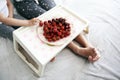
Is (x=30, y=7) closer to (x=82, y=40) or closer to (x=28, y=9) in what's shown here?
(x=28, y=9)

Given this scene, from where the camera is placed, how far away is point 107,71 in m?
0.88

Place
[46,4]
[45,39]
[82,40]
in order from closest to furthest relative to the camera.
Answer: [45,39] < [82,40] < [46,4]

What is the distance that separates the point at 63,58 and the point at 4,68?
0.89 feet

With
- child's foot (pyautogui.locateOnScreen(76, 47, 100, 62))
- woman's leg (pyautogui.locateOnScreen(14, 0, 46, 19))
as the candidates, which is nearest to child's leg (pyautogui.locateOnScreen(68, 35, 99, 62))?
child's foot (pyautogui.locateOnScreen(76, 47, 100, 62))

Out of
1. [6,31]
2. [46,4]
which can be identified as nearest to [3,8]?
[6,31]

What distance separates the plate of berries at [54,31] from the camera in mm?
841

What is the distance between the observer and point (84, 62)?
2.95ft

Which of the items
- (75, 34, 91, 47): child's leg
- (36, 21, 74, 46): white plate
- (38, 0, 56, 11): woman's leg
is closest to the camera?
(36, 21, 74, 46): white plate

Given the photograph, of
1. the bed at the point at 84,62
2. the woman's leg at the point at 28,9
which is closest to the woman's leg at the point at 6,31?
the bed at the point at 84,62

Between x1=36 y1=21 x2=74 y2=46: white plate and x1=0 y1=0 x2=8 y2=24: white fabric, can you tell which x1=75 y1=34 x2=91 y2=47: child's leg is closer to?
x1=36 y1=21 x2=74 y2=46: white plate

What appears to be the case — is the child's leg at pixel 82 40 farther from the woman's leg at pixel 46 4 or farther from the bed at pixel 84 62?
the woman's leg at pixel 46 4

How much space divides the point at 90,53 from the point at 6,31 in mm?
414

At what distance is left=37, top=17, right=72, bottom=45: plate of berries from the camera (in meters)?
0.84

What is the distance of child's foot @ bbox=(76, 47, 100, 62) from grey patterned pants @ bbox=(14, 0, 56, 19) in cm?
30
